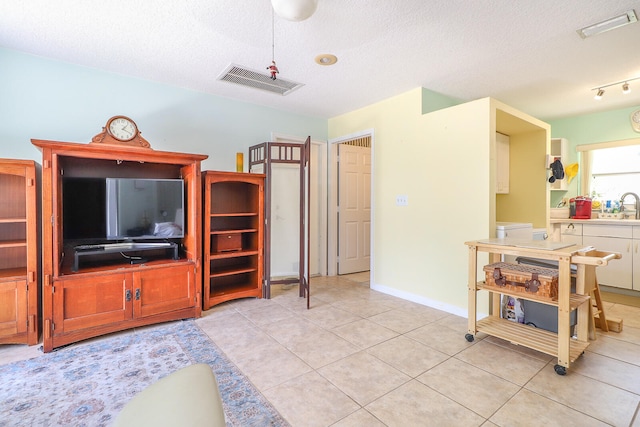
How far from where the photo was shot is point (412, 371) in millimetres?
2174

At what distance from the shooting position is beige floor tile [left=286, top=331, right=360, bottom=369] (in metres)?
2.34

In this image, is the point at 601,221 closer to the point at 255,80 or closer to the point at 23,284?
the point at 255,80

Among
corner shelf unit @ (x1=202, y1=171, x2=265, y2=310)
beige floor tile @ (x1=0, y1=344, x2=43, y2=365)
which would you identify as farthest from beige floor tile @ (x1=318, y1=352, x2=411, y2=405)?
beige floor tile @ (x1=0, y1=344, x2=43, y2=365)

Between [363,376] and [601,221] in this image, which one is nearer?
[363,376]

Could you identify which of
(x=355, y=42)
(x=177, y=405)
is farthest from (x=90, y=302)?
(x=355, y=42)

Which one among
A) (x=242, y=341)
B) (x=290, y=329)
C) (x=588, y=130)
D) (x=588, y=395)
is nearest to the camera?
→ (x=588, y=395)

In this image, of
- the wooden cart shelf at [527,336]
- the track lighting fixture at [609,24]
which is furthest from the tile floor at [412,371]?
the track lighting fixture at [609,24]

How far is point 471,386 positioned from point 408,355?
504 mm

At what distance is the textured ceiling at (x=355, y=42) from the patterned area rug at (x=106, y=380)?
8.37ft

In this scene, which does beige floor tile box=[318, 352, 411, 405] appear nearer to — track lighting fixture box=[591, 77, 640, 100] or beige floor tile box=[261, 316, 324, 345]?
beige floor tile box=[261, 316, 324, 345]

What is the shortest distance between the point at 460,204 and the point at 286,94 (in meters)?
2.43

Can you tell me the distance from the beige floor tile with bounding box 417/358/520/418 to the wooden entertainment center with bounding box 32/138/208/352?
2.35 m

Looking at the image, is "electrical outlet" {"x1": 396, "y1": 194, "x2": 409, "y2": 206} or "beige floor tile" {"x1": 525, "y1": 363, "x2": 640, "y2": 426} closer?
"beige floor tile" {"x1": 525, "y1": 363, "x2": 640, "y2": 426}

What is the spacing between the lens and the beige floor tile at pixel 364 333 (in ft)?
8.65
